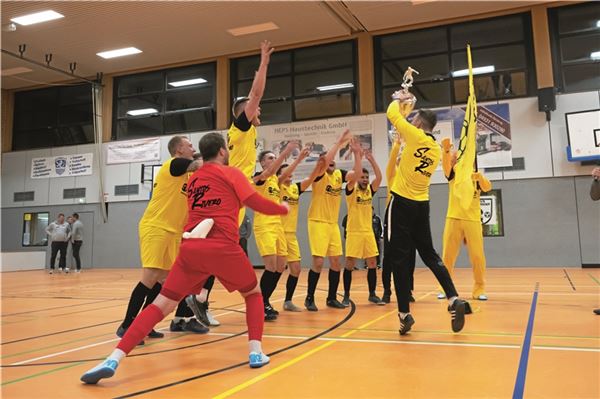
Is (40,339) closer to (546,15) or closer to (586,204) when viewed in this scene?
(586,204)

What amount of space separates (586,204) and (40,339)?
1361 cm

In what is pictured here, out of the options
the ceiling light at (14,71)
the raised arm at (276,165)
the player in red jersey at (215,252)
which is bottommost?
the player in red jersey at (215,252)

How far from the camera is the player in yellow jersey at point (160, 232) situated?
4.06 m

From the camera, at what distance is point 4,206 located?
20.3m

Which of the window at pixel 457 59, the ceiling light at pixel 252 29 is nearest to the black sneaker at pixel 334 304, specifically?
the window at pixel 457 59

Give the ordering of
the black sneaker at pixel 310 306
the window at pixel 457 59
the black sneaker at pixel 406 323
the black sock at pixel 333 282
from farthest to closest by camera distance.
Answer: the window at pixel 457 59 → the black sock at pixel 333 282 → the black sneaker at pixel 310 306 → the black sneaker at pixel 406 323

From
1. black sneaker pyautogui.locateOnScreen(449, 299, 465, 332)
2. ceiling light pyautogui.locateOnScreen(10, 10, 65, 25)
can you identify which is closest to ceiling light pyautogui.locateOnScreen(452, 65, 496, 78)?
black sneaker pyautogui.locateOnScreen(449, 299, 465, 332)

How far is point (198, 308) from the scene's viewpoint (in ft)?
14.6

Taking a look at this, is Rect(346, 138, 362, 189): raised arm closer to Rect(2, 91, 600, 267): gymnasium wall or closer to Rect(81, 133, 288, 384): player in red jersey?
Rect(81, 133, 288, 384): player in red jersey

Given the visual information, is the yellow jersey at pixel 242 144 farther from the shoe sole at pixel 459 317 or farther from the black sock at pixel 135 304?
the shoe sole at pixel 459 317

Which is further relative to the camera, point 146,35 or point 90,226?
point 90,226

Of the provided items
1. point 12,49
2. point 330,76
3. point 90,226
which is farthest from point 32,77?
point 330,76

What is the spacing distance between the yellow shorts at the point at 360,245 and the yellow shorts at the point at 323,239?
12.9 inches

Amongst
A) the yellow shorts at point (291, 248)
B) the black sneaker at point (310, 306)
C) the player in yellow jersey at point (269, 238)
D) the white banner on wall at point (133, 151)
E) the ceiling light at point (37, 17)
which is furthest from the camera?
the white banner on wall at point (133, 151)
